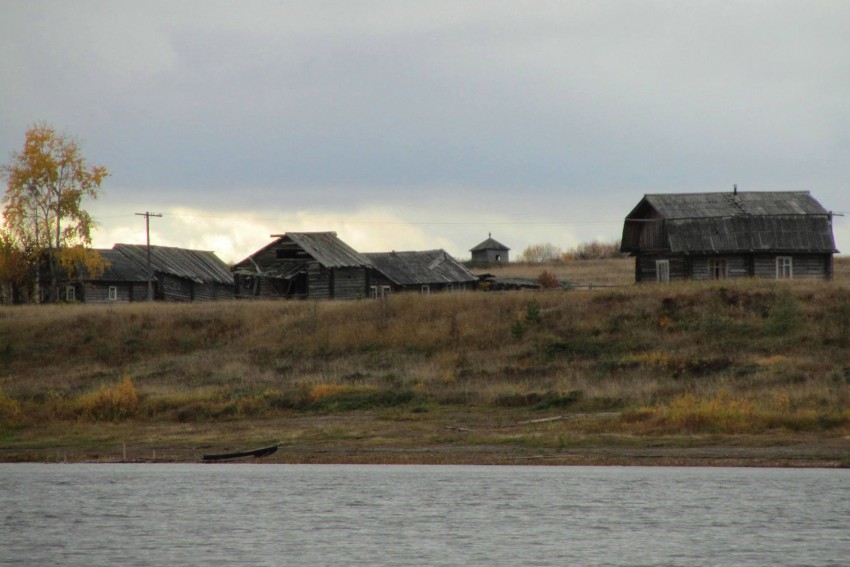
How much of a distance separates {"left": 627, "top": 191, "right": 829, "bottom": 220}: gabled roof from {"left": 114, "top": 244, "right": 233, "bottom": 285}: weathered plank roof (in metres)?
35.7

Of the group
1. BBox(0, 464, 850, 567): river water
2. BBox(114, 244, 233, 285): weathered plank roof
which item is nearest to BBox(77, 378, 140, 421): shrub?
BBox(0, 464, 850, 567): river water

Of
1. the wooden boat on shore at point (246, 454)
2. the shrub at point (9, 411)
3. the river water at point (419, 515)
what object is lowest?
the river water at point (419, 515)

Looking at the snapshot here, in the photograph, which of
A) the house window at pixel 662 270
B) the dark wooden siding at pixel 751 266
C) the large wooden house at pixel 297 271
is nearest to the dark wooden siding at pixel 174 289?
the large wooden house at pixel 297 271

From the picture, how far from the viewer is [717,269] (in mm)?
72000

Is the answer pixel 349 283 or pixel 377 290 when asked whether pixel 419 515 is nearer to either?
pixel 349 283

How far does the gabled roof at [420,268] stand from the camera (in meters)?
90.4

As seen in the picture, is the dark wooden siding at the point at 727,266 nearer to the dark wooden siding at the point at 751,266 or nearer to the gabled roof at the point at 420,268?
the dark wooden siding at the point at 751,266

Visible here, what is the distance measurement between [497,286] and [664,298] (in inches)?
1334

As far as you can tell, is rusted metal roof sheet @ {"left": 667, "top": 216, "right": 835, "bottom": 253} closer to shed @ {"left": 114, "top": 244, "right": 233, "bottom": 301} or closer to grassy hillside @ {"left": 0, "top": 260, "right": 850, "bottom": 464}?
grassy hillside @ {"left": 0, "top": 260, "right": 850, "bottom": 464}

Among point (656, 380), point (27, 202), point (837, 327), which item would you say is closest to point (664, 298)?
point (837, 327)

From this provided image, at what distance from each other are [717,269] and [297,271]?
1045 inches

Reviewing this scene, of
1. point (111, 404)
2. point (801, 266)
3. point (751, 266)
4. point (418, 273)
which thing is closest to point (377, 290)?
point (418, 273)

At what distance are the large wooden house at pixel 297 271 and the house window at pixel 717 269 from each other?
23457mm

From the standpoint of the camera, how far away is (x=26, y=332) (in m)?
65.5
